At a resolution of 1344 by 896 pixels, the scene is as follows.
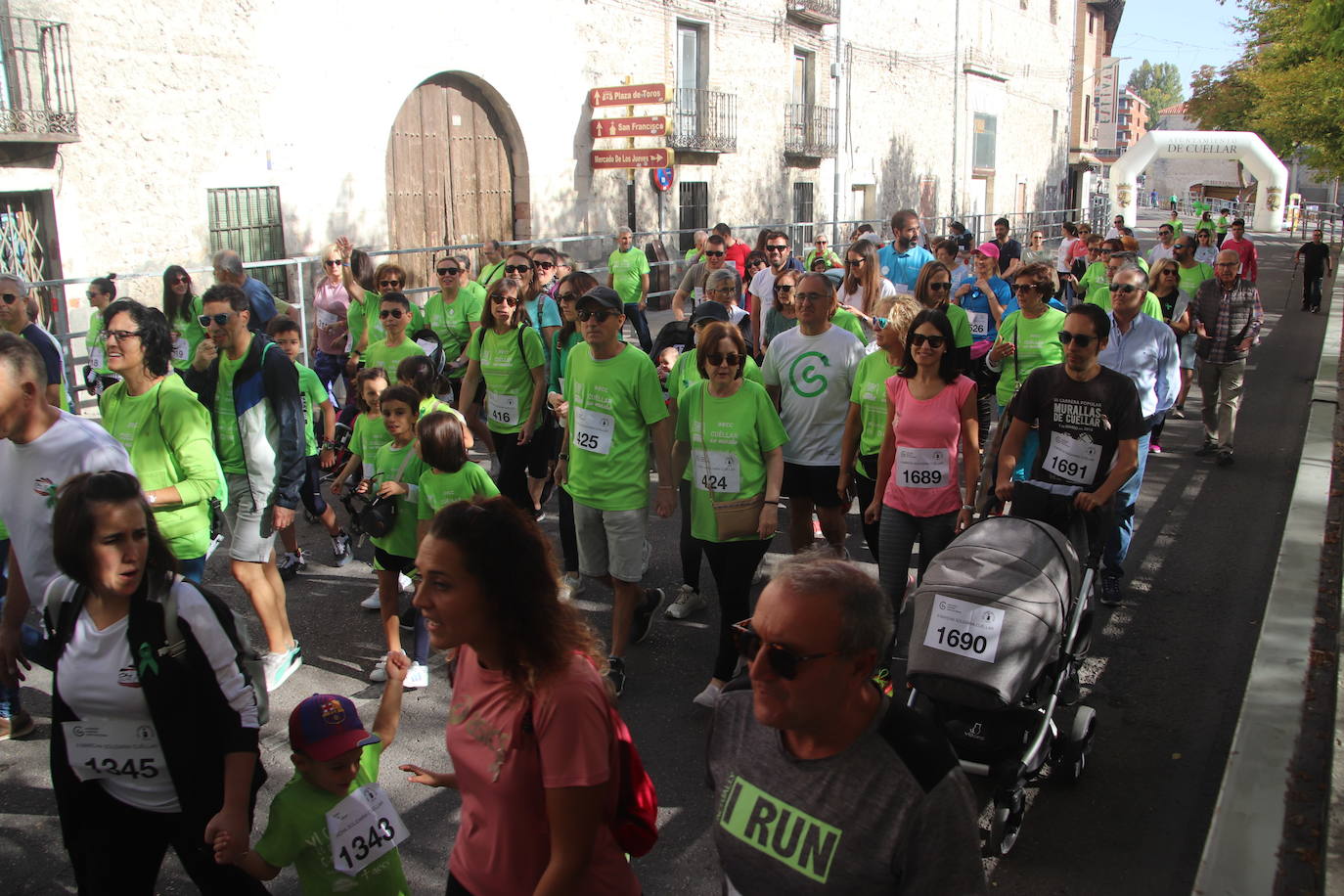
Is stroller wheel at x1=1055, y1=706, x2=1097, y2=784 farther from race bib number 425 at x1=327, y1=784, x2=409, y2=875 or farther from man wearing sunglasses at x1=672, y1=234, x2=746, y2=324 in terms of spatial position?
man wearing sunglasses at x1=672, y1=234, x2=746, y2=324

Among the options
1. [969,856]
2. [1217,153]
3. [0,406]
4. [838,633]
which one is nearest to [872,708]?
[838,633]

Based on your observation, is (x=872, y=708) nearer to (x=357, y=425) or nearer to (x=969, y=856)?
(x=969, y=856)

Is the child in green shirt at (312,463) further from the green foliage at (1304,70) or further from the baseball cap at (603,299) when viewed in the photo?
the green foliage at (1304,70)

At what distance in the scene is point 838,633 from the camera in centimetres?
203

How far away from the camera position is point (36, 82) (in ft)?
36.7

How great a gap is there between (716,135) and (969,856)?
864 inches

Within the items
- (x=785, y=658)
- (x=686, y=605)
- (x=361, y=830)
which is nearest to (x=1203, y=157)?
(x=686, y=605)

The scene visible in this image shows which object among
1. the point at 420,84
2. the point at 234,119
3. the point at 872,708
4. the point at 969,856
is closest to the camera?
the point at 969,856

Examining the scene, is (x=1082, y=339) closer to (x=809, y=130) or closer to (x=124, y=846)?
(x=124, y=846)

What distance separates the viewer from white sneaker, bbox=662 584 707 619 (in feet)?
20.3

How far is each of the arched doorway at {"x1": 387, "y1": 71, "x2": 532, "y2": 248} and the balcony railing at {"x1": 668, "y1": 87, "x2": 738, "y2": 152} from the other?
13.9ft

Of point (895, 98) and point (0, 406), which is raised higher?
point (895, 98)

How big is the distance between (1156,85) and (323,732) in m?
190

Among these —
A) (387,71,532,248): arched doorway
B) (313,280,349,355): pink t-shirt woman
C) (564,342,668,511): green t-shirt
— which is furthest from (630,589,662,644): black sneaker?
(387,71,532,248): arched doorway
